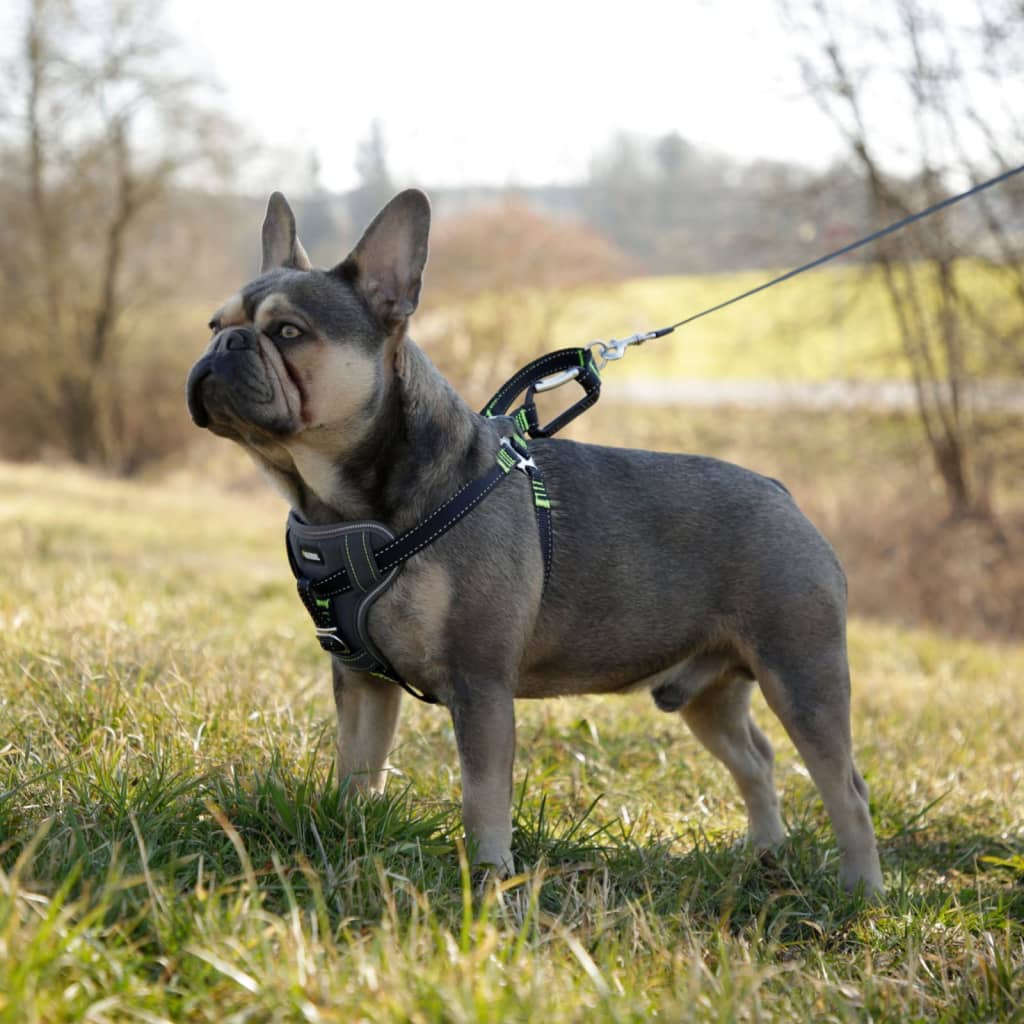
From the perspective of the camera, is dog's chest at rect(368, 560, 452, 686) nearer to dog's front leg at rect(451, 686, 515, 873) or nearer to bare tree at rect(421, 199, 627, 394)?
dog's front leg at rect(451, 686, 515, 873)

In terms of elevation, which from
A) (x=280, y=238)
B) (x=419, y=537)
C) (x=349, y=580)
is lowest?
(x=349, y=580)

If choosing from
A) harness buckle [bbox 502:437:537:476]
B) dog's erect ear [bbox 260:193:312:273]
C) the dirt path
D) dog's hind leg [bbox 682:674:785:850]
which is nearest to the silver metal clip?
harness buckle [bbox 502:437:537:476]

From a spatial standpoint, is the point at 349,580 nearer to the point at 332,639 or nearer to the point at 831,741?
the point at 332,639

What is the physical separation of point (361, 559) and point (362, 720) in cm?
70

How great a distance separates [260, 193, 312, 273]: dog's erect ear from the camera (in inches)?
159

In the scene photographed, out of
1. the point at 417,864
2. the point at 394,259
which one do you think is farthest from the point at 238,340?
the point at 417,864

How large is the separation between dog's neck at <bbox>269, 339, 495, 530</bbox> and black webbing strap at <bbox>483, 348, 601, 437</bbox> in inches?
22.0

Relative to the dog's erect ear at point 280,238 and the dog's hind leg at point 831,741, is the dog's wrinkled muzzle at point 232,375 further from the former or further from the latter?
the dog's hind leg at point 831,741

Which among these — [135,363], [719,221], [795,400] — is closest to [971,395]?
[795,400]

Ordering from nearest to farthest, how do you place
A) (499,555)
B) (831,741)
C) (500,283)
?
(499,555), (831,741), (500,283)

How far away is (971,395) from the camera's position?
13.7m

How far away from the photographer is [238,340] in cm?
337

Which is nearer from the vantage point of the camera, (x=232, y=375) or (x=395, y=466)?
(x=232, y=375)

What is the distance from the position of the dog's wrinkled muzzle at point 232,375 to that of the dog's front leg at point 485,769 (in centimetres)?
109
